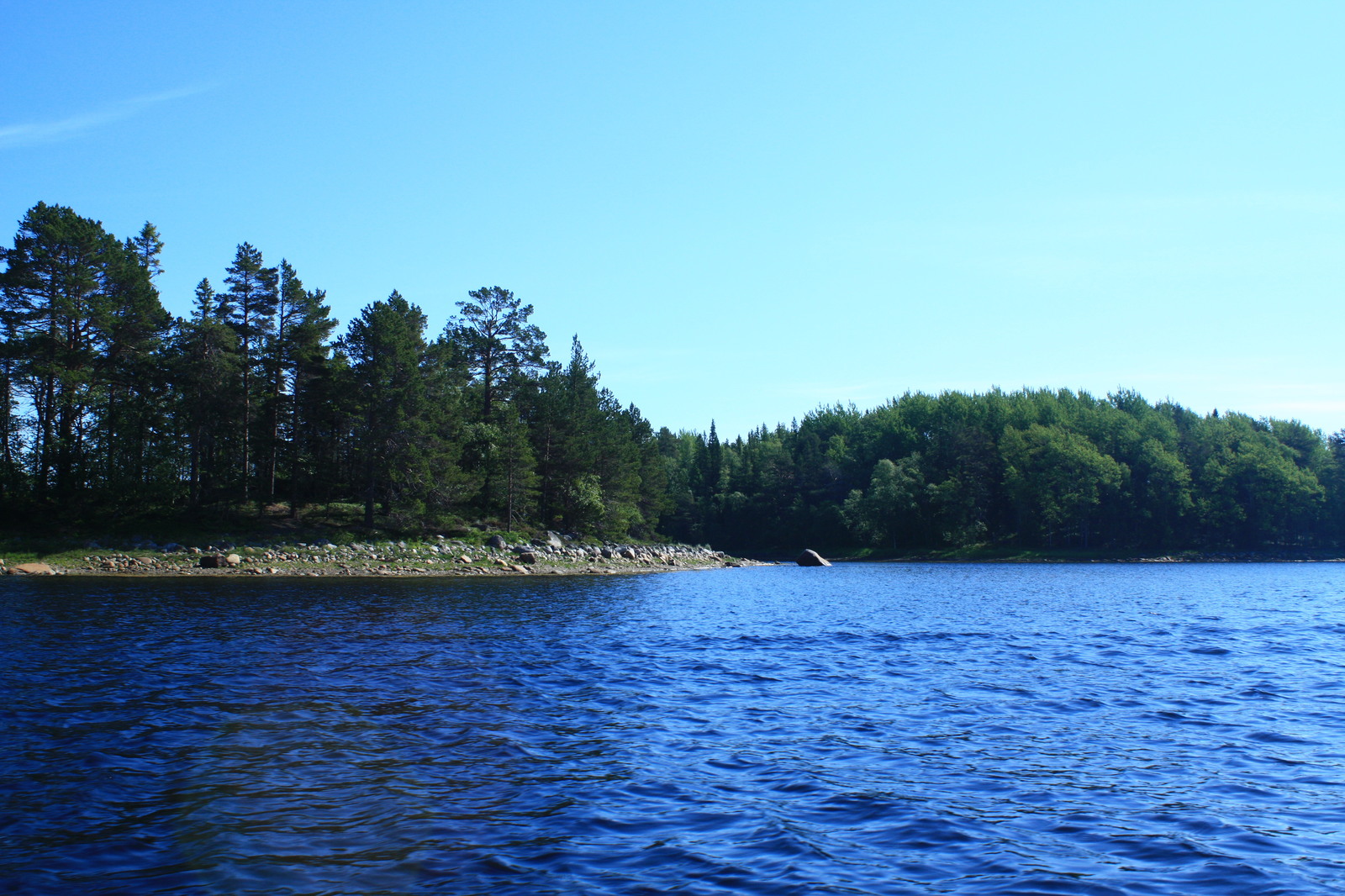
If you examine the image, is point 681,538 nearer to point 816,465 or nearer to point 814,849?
point 816,465

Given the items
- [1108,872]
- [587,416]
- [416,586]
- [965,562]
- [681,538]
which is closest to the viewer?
[1108,872]

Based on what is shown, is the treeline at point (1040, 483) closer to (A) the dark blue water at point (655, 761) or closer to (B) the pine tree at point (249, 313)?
(B) the pine tree at point (249, 313)

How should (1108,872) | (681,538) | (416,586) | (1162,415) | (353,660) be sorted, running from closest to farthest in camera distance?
(1108,872) → (353,660) → (416,586) → (1162,415) → (681,538)

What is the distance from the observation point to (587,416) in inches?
3086

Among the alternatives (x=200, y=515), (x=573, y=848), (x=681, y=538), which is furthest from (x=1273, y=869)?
(x=681, y=538)

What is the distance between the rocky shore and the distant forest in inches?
151

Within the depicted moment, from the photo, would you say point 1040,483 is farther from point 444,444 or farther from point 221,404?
point 221,404

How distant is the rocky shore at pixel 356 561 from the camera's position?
148 feet

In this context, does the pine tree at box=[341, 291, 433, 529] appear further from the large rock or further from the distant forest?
the large rock

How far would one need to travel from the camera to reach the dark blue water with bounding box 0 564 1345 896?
321 inches

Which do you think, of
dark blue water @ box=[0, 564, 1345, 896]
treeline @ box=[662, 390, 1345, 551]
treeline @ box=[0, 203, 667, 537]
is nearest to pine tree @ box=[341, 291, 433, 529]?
treeline @ box=[0, 203, 667, 537]

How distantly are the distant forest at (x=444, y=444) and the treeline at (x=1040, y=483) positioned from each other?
14.7 inches

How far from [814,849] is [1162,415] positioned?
13544 cm

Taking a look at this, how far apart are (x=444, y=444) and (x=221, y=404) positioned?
1497cm
